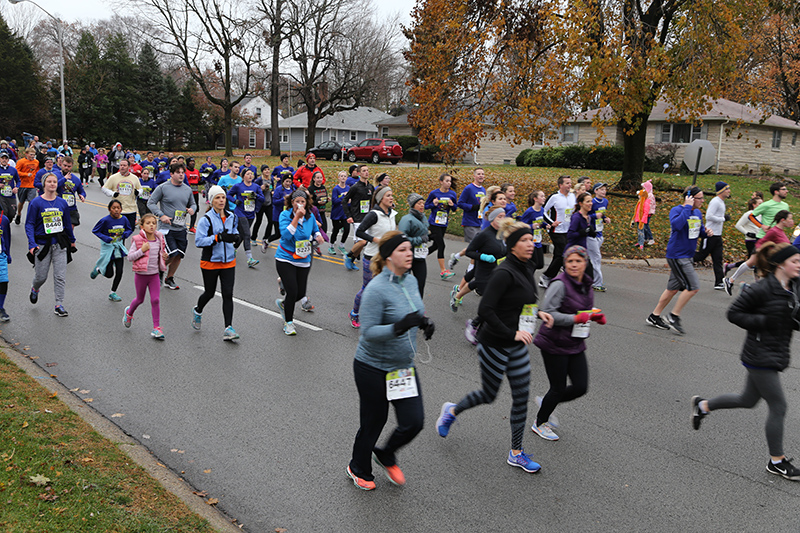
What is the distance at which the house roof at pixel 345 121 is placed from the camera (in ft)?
209

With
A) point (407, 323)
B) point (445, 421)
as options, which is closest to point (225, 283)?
point (445, 421)

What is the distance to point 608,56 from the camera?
1638 cm

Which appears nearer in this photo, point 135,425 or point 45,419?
point 45,419

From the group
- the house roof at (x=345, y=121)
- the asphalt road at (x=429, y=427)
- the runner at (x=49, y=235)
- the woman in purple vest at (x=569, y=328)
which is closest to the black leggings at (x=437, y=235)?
the asphalt road at (x=429, y=427)

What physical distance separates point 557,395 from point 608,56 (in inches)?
535

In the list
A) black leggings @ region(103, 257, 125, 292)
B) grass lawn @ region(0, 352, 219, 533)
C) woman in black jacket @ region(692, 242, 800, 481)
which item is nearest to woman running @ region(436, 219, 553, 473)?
woman in black jacket @ region(692, 242, 800, 481)

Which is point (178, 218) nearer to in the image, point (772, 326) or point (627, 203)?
point (772, 326)

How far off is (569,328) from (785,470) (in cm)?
196

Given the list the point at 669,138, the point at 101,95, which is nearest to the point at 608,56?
the point at 669,138

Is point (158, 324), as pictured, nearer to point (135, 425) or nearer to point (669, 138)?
point (135, 425)

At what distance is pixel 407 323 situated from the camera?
13.3 feet

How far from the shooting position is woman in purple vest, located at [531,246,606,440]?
16.3 feet

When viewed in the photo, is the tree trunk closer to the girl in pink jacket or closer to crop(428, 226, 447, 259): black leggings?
crop(428, 226, 447, 259): black leggings

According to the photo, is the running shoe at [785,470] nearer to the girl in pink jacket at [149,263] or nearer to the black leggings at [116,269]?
the girl in pink jacket at [149,263]
